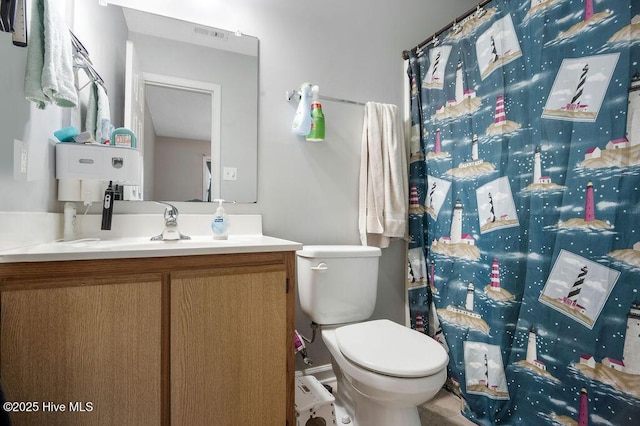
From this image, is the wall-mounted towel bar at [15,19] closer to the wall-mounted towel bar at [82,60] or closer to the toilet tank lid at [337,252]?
the wall-mounted towel bar at [82,60]

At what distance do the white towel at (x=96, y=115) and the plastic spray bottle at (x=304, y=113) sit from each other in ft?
2.91

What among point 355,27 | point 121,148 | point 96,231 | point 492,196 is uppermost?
point 355,27

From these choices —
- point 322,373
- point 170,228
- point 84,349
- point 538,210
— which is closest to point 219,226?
point 170,228

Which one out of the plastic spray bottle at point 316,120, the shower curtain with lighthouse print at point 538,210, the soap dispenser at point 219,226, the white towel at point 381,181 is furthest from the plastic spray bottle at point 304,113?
the shower curtain with lighthouse print at point 538,210

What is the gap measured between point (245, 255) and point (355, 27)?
162 centimetres

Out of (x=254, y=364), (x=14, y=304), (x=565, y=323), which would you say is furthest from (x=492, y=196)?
(x=14, y=304)

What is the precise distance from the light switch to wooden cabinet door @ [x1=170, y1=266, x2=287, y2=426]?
677 mm

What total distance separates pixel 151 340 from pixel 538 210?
154 centimetres

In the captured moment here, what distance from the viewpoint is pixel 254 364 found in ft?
3.58

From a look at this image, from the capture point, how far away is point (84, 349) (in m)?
0.88

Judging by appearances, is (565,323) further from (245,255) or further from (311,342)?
(245,255)

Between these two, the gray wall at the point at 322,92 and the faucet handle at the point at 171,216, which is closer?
the faucet handle at the point at 171,216

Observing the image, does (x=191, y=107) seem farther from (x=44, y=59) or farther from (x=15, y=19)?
(x=15, y=19)

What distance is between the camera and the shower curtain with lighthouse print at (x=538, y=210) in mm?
1042
